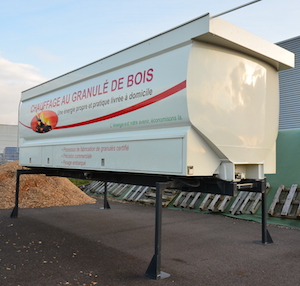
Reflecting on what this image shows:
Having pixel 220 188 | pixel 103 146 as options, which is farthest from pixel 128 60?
pixel 220 188

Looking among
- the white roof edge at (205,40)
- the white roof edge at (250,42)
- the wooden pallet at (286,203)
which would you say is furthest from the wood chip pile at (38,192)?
the white roof edge at (250,42)

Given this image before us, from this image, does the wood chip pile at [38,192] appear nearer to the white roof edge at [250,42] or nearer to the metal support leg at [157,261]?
the metal support leg at [157,261]

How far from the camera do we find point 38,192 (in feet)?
37.5

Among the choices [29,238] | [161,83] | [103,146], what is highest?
[161,83]

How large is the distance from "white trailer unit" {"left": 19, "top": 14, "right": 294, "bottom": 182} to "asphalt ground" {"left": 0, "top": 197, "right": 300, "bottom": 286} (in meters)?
1.36

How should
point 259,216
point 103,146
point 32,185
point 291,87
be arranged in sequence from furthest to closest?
point 291,87 < point 32,185 < point 259,216 < point 103,146

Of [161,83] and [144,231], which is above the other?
[161,83]

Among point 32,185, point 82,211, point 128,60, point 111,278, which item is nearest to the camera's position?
point 111,278

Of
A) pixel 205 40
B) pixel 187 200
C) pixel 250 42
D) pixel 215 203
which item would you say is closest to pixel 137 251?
pixel 205 40

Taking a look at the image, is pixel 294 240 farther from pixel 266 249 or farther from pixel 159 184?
pixel 159 184

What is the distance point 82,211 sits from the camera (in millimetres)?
9875

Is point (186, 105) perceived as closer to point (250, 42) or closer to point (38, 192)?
point (250, 42)

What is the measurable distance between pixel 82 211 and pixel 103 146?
480 centimetres

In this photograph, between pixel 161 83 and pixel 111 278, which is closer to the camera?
pixel 111 278
